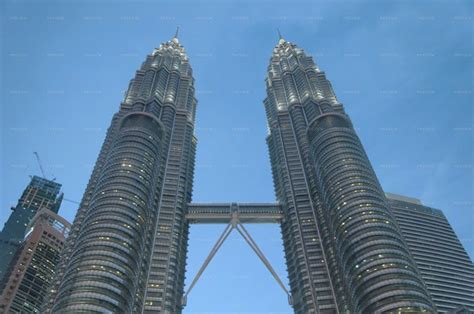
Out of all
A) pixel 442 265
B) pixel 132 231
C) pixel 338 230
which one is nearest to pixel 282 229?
pixel 338 230

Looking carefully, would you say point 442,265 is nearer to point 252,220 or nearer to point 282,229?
point 282,229

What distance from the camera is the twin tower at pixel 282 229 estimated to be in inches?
4323

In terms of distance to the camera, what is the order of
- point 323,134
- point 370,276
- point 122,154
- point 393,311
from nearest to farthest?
point 393,311 → point 370,276 → point 122,154 → point 323,134

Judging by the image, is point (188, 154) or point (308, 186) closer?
point (308, 186)

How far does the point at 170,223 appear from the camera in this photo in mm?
158250

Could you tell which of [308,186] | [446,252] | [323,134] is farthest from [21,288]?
[446,252]

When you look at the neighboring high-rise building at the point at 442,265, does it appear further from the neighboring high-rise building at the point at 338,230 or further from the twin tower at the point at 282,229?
the twin tower at the point at 282,229

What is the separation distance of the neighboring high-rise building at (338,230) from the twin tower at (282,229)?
0.34 meters

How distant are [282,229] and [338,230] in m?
44.3

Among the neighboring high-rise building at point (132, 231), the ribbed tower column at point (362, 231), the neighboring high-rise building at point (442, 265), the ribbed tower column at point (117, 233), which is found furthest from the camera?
the neighboring high-rise building at point (442, 265)

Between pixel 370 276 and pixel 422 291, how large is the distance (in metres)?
12.4

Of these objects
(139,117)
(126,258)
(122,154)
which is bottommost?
(126,258)

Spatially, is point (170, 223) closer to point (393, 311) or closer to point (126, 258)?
point (126, 258)

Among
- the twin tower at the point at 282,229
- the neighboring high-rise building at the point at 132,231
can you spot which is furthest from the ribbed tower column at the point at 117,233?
the twin tower at the point at 282,229
